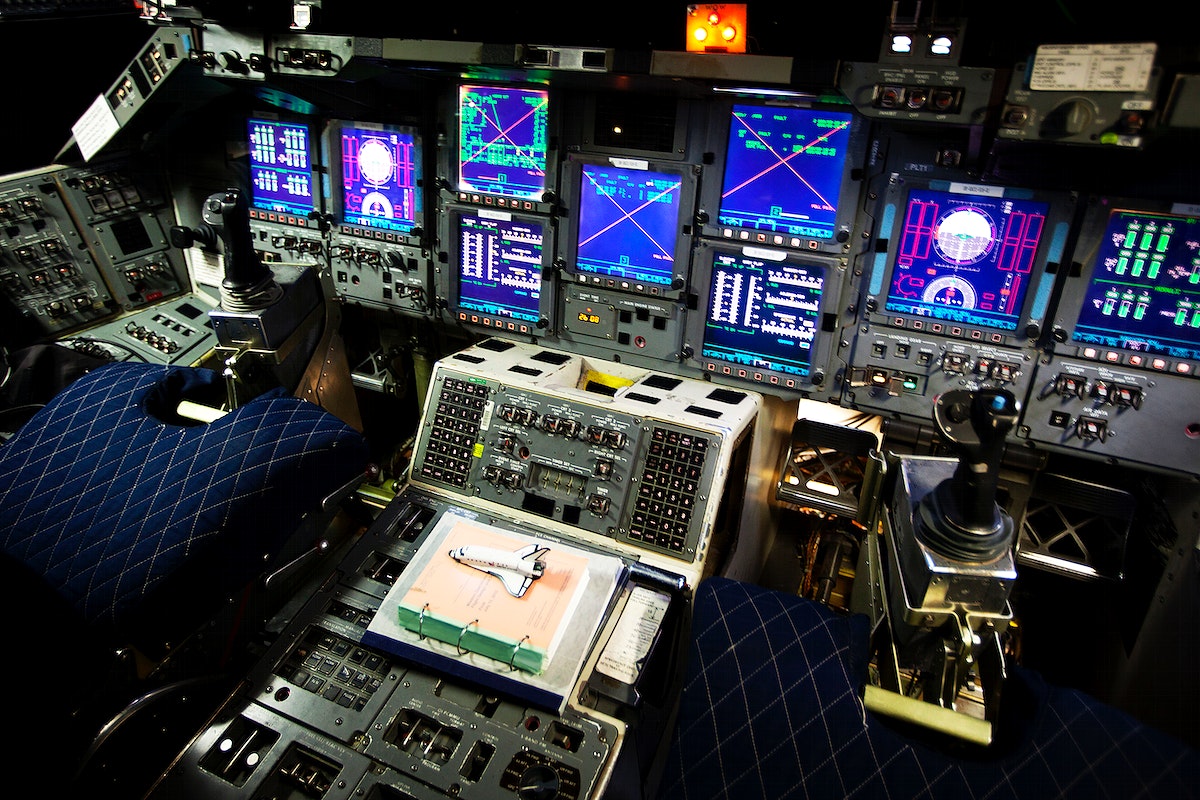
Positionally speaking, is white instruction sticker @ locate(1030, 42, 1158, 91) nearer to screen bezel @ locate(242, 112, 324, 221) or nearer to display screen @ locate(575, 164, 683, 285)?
display screen @ locate(575, 164, 683, 285)

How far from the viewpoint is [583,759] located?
6.62 ft

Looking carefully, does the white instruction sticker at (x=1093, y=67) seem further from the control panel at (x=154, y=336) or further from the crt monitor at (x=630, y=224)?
the control panel at (x=154, y=336)

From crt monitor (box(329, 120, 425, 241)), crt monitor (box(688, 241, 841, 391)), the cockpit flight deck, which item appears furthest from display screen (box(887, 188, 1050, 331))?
crt monitor (box(329, 120, 425, 241))

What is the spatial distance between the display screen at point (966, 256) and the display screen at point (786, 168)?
324mm

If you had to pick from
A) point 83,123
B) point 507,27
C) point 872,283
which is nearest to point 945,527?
point 872,283

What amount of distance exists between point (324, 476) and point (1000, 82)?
245cm

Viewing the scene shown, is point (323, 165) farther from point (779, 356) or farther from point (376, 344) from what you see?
point (779, 356)

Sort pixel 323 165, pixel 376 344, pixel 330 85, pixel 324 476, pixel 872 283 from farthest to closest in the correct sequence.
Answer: pixel 376 344 < pixel 323 165 < pixel 330 85 < pixel 872 283 < pixel 324 476

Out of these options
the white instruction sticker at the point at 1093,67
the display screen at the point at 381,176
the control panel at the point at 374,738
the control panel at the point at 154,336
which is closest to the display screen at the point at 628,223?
the display screen at the point at 381,176

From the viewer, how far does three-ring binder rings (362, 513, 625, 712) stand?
2.16m

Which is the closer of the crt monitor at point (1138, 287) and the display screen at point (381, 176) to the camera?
the crt monitor at point (1138, 287)

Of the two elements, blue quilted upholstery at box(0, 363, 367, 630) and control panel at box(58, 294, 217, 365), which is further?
control panel at box(58, 294, 217, 365)

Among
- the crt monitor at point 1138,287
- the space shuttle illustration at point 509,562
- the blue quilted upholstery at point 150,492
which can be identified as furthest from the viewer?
the crt monitor at point 1138,287

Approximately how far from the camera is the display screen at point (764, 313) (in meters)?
3.07
